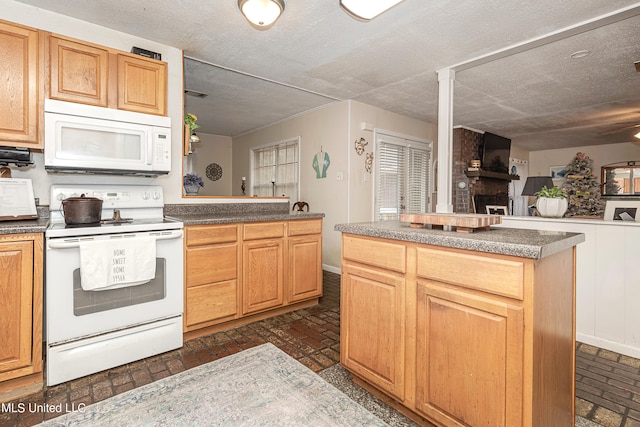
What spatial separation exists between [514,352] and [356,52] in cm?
283

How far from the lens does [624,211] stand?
264 centimetres

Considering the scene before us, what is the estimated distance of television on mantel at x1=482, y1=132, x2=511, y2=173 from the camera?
6422 mm

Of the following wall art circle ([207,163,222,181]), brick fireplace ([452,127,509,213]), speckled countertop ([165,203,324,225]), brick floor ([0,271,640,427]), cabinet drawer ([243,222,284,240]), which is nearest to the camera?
brick floor ([0,271,640,427])

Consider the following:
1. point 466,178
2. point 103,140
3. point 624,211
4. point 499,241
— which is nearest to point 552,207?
point 624,211

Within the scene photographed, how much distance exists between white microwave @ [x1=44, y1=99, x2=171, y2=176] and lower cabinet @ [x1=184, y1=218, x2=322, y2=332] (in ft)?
2.20

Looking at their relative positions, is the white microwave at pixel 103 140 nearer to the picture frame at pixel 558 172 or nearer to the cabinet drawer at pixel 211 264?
the cabinet drawer at pixel 211 264

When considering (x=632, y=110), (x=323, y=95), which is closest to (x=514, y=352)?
(x=323, y=95)

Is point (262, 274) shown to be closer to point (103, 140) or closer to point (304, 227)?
point (304, 227)

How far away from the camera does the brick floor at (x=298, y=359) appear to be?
5.80 feet

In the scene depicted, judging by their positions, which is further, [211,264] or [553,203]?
[553,203]

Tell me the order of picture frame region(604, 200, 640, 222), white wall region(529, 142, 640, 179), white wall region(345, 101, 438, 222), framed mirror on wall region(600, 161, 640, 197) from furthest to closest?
white wall region(529, 142, 640, 179) < framed mirror on wall region(600, 161, 640, 197) < white wall region(345, 101, 438, 222) < picture frame region(604, 200, 640, 222)

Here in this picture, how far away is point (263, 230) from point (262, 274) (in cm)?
41

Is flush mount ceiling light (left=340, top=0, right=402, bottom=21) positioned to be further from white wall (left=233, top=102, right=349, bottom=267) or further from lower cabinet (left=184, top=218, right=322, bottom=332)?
white wall (left=233, top=102, right=349, bottom=267)

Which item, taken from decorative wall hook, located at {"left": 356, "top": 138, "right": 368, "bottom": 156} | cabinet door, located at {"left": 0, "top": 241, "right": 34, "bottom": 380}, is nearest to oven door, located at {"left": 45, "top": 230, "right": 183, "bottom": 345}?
cabinet door, located at {"left": 0, "top": 241, "right": 34, "bottom": 380}
